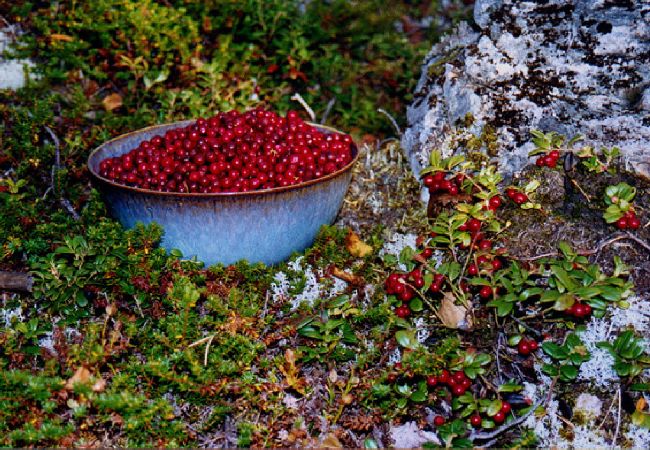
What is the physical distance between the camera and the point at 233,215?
330 cm

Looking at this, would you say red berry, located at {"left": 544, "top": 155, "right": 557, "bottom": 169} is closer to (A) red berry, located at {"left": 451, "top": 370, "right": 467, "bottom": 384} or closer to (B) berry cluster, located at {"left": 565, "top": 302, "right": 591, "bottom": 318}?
(B) berry cluster, located at {"left": 565, "top": 302, "right": 591, "bottom": 318}

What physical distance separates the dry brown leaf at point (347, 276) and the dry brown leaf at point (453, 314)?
18.7 inches

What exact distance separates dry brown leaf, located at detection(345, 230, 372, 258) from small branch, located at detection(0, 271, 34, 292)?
1656 millimetres

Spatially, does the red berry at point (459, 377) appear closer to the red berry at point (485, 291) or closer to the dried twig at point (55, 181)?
the red berry at point (485, 291)

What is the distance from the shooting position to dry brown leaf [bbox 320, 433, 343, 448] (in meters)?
2.90

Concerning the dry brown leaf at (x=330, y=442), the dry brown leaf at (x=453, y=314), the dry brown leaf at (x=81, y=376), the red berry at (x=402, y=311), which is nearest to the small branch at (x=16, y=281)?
the dry brown leaf at (x=81, y=376)

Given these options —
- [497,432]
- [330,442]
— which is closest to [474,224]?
[497,432]

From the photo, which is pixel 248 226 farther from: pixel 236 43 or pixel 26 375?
pixel 236 43

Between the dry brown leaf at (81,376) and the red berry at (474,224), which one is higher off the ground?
the red berry at (474,224)

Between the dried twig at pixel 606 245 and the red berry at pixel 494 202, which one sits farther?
the red berry at pixel 494 202

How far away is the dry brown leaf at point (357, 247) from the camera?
3799 millimetres

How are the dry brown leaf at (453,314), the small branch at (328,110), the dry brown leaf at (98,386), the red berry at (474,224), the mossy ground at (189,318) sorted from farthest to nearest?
the small branch at (328,110) → the red berry at (474,224) → the dry brown leaf at (453,314) → the mossy ground at (189,318) → the dry brown leaf at (98,386)

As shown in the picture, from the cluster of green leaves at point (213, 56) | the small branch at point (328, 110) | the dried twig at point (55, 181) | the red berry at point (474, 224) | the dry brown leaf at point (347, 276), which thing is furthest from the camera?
the small branch at point (328, 110)

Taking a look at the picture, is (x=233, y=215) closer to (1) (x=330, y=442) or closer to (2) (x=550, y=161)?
(1) (x=330, y=442)
